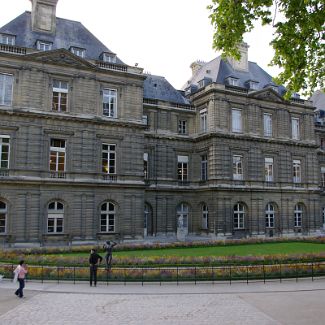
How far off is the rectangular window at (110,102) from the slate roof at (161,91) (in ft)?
26.2

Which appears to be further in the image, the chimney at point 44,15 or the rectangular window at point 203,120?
the rectangular window at point 203,120

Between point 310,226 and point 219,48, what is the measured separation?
34.2 m

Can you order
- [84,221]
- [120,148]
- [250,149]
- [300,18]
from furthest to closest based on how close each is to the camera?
[250,149], [120,148], [84,221], [300,18]

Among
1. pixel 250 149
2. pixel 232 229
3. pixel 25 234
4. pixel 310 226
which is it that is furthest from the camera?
pixel 310 226

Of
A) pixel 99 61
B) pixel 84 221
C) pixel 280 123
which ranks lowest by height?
pixel 84 221

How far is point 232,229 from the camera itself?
39000mm

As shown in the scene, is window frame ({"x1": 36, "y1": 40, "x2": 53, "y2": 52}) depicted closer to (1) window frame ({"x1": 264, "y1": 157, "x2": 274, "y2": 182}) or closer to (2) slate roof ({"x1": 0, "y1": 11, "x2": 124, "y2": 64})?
(2) slate roof ({"x1": 0, "y1": 11, "x2": 124, "y2": 64})

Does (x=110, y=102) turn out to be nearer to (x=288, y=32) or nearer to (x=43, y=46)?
(x=43, y=46)

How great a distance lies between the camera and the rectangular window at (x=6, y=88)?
30.3 meters

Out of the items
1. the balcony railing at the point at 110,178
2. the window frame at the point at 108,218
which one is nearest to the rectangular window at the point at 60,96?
the balcony railing at the point at 110,178

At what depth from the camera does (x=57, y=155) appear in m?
31.7

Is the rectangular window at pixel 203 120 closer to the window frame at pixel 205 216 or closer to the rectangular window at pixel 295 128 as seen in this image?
the window frame at pixel 205 216

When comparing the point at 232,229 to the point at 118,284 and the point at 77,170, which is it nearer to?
the point at 77,170

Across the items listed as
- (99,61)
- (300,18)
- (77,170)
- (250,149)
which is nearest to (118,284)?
(300,18)
